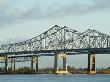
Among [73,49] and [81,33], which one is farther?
[81,33]

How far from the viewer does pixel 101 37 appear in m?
167

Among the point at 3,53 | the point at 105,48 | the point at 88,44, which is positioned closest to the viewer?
the point at 105,48

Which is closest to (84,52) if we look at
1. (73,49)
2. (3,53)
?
(73,49)

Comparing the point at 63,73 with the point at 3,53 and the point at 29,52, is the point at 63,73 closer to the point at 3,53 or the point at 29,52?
the point at 29,52

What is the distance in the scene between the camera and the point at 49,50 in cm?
16150

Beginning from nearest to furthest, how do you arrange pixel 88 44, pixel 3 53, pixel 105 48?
pixel 105 48
pixel 88 44
pixel 3 53

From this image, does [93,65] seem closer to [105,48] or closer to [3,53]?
[105,48]

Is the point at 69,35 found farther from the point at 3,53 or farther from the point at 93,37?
the point at 3,53

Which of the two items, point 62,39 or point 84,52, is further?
point 62,39

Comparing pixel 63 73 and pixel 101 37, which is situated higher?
pixel 101 37

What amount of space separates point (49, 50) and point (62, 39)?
9390mm

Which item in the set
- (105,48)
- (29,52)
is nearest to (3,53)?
(29,52)

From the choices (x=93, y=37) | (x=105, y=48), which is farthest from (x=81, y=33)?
(x=105, y=48)

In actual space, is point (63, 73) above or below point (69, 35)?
below
